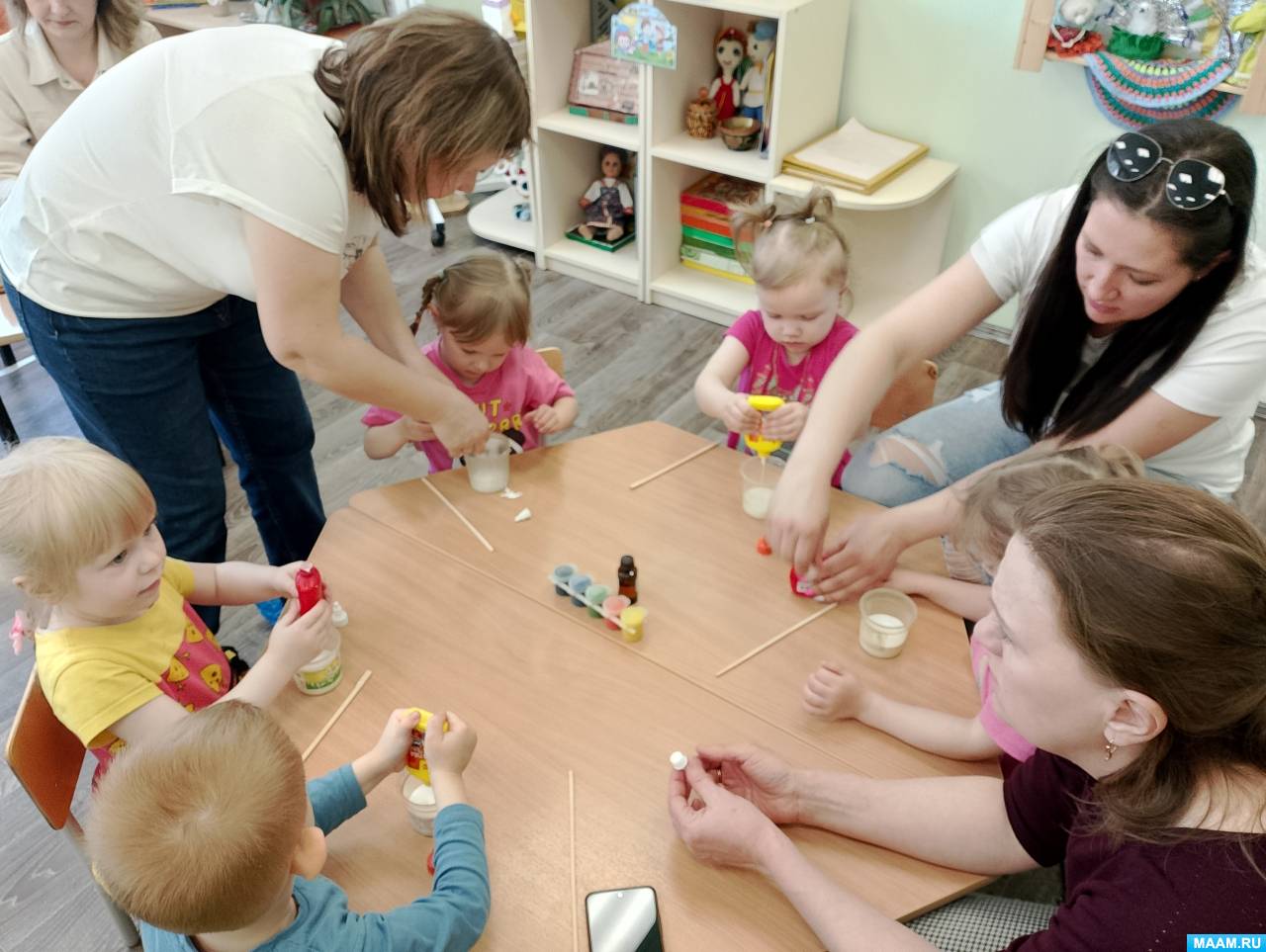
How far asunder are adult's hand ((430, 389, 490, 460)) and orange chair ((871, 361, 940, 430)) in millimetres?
784

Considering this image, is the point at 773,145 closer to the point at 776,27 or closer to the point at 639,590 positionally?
the point at 776,27

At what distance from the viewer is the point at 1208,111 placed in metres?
2.71

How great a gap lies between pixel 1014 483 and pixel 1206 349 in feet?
1.72

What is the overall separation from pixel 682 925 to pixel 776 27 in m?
2.96

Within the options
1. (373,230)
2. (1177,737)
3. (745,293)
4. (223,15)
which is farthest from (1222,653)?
(223,15)

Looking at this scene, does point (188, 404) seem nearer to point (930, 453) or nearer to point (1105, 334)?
point (930, 453)

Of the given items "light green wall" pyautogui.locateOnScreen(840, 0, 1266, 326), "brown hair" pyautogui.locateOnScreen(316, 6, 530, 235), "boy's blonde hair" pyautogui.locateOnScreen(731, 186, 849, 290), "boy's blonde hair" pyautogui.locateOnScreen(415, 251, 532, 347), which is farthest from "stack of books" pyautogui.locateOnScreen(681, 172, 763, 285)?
"brown hair" pyautogui.locateOnScreen(316, 6, 530, 235)

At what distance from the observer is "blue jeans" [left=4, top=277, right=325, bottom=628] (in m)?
1.55

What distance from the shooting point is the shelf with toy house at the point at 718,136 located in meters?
2.99

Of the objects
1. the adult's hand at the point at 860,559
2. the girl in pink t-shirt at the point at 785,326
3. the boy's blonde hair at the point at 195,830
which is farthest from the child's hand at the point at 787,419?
the boy's blonde hair at the point at 195,830

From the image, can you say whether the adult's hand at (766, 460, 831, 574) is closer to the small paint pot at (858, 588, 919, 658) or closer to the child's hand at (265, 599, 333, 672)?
the small paint pot at (858, 588, 919, 658)

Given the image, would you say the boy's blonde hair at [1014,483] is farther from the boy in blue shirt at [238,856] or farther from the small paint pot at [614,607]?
the boy in blue shirt at [238,856]

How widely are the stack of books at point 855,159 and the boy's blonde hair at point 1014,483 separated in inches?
76.0

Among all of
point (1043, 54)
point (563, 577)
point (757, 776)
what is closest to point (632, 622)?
point (563, 577)
